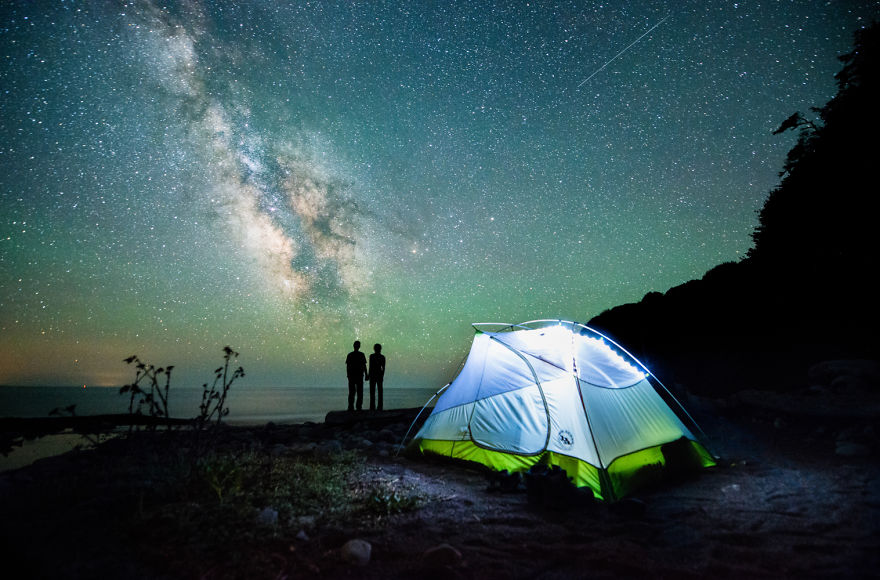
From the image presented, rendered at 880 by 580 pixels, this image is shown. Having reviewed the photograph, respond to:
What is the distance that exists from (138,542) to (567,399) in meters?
5.16

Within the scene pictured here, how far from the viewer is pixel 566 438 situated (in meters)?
5.64

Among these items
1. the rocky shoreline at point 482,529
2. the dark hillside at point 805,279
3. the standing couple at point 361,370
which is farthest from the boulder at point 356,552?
the dark hillside at point 805,279

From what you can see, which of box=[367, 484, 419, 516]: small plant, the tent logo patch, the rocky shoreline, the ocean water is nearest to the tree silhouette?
the rocky shoreline

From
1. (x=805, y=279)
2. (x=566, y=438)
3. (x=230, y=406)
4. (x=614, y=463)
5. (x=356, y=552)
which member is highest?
(x=805, y=279)

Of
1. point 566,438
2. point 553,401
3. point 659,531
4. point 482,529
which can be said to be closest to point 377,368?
point 553,401

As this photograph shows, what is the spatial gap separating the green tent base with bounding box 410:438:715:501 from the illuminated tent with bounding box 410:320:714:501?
0.05 ft

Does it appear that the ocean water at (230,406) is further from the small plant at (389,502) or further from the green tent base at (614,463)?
the green tent base at (614,463)

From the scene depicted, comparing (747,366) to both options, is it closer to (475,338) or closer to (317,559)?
(475,338)

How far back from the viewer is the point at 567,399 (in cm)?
594

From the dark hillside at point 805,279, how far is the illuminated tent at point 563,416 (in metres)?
9.43

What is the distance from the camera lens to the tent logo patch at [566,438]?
558 cm

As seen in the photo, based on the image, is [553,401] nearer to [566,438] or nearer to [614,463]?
[566,438]

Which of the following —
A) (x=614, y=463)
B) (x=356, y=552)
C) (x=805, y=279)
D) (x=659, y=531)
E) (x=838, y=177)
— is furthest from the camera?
(x=805, y=279)

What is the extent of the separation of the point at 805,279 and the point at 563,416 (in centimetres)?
1972
